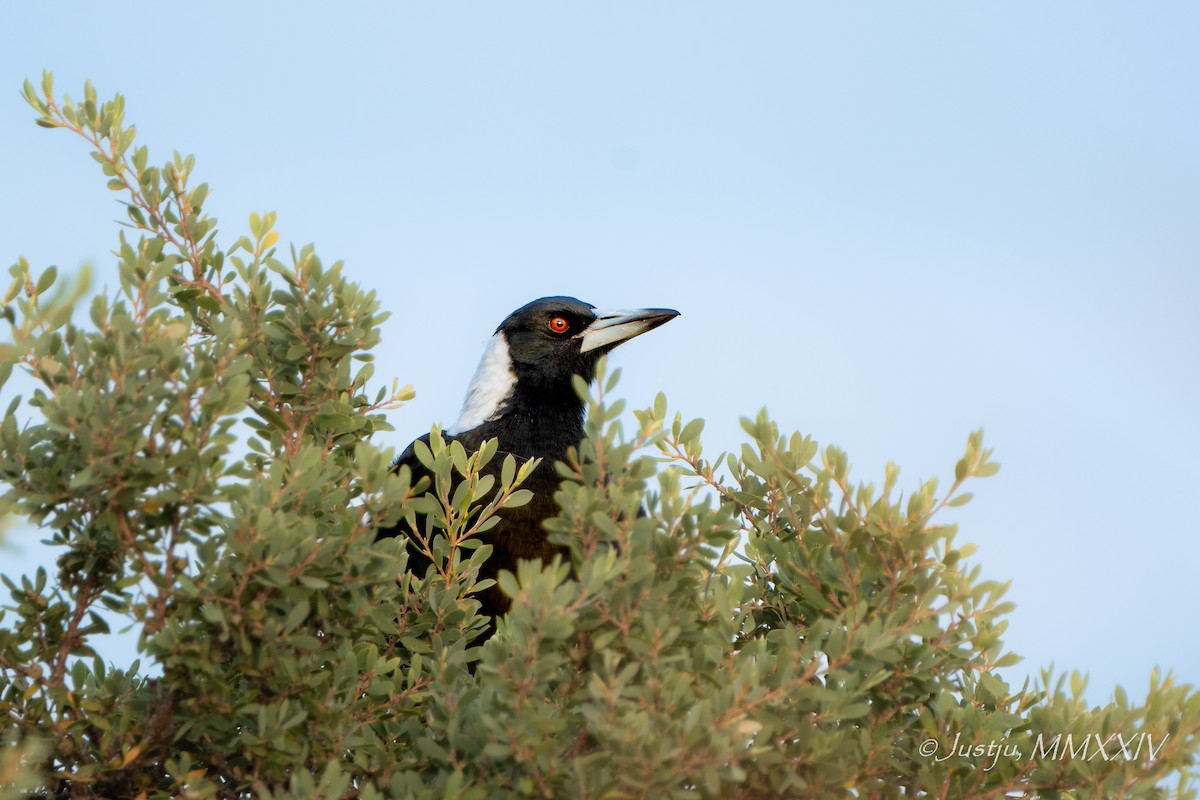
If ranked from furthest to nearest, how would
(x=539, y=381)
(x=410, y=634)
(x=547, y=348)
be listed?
(x=547, y=348), (x=539, y=381), (x=410, y=634)

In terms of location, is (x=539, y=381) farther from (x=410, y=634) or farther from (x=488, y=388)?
(x=410, y=634)

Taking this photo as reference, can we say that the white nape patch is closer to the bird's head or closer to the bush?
the bird's head

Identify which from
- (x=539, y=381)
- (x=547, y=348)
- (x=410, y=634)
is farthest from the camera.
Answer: (x=547, y=348)

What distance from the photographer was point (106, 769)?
2.60 metres

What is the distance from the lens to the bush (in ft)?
7.45

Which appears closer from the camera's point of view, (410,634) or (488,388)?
(410,634)

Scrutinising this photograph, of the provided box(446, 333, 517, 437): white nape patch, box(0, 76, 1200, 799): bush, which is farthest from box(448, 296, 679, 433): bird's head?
box(0, 76, 1200, 799): bush

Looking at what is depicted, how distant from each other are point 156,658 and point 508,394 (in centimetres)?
352

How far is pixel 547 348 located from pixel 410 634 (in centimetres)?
319

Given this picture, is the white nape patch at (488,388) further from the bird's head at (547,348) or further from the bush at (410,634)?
the bush at (410,634)

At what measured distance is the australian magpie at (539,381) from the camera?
5.49 metres

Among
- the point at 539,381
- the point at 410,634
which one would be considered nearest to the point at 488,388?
the point at 539,381

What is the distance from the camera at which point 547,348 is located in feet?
20.3

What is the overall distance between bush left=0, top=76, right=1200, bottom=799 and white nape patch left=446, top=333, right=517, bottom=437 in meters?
2.77
